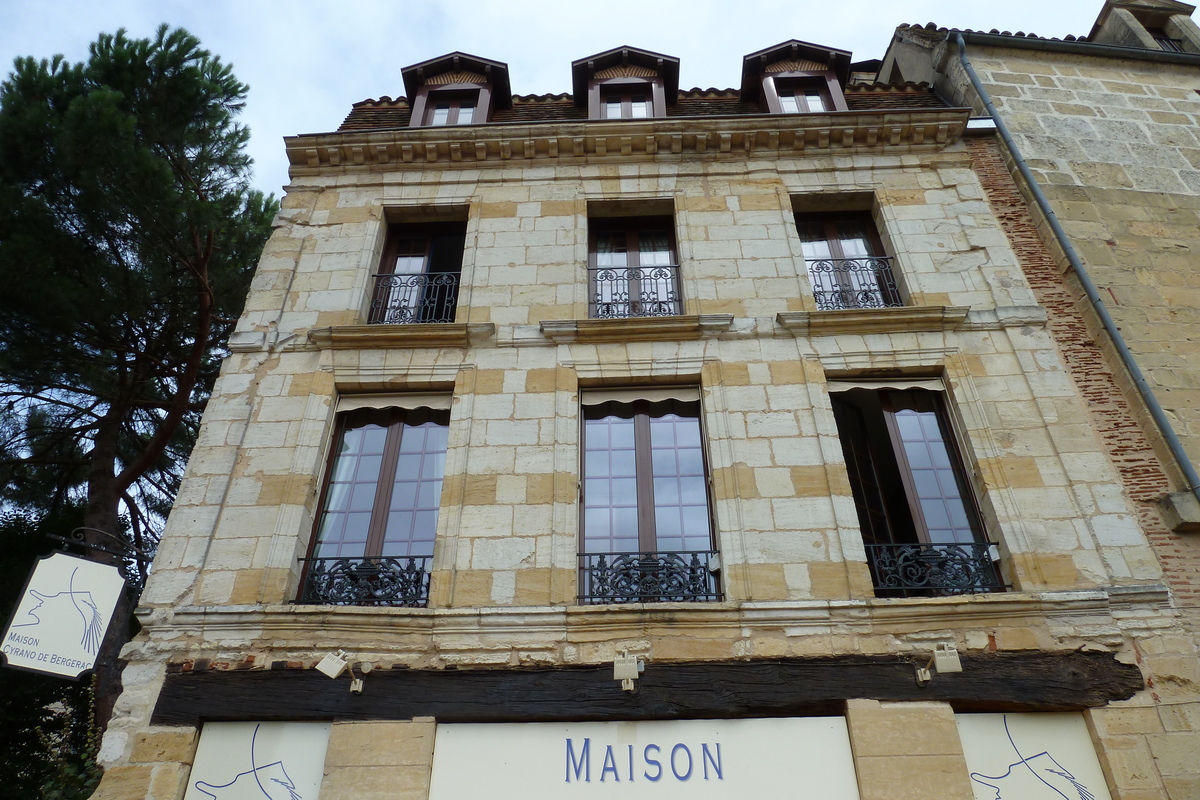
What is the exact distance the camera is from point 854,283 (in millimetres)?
7914

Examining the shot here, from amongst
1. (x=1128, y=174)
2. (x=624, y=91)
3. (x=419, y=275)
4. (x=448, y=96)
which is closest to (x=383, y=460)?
(x=419, y=275)

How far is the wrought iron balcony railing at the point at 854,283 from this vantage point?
7723mm

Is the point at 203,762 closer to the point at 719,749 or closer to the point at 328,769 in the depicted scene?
the point at 328,769

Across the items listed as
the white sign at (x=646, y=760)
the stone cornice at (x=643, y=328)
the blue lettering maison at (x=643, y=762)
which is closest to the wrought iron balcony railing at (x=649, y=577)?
the white sign at (x=646, y=760)

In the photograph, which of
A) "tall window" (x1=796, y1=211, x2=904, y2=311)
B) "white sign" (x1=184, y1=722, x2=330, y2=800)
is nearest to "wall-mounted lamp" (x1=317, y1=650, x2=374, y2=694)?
"white sign" (x1=184, y1=722, x2=330, y2=800)

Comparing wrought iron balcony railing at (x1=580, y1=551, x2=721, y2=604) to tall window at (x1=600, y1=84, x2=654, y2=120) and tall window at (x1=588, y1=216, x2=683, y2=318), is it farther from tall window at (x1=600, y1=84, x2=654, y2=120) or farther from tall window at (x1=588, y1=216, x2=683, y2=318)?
tall window at (x1=600, y1=84, x2=654, y2=120)

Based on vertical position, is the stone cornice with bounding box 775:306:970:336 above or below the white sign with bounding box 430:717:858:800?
above

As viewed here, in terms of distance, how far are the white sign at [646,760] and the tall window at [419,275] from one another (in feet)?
13.4

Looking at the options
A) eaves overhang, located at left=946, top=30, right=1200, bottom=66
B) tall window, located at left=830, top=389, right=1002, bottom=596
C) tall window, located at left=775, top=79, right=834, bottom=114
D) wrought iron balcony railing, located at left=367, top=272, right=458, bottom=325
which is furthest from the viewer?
eaves overhang, located at left=946, top=30, right=1200, bottom=66

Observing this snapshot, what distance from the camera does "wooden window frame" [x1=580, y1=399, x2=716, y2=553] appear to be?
6137 millimetres

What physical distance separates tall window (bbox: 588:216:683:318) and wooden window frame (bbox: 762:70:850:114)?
2.37 meters

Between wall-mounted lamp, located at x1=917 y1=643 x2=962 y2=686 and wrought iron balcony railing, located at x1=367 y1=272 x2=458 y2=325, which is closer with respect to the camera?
wall-mounted lamp, located at x1=917 y1=643 x2=962 y2=686

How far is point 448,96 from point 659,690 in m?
8.01

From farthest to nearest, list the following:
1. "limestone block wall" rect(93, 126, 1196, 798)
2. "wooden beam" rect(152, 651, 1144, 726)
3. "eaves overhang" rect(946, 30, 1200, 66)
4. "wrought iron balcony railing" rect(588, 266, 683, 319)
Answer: "eaves overhang" rect(946, 30, 1200, 66), "wrought iron balcony railing" rect(588, 266, 683, 319), "limestone block wall" rect(93, 126, 1196, 798), "wooden beam" rect(152, 651, 1144, 726)
